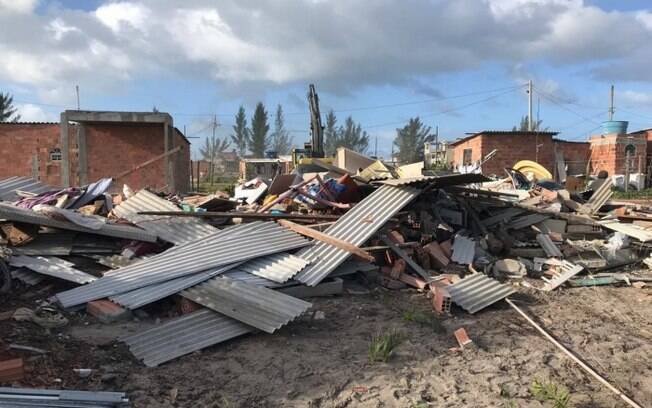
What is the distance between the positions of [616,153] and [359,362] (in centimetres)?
2354

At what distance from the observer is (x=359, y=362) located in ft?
13.0

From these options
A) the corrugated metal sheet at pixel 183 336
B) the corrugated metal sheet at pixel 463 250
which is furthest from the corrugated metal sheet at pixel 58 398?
the corrugated metal sheet at pixel 463 250

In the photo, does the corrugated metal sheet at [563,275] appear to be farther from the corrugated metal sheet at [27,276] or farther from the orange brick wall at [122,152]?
the orange brick wall at [122,152]

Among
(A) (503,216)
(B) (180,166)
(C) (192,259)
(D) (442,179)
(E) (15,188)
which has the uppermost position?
(B) (180,166)

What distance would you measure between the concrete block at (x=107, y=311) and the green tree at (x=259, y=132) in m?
64.7

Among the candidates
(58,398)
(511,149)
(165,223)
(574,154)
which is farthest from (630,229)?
(574,154)

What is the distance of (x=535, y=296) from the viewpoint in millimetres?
6039

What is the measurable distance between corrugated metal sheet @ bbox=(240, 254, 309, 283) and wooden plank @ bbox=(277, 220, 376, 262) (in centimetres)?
48

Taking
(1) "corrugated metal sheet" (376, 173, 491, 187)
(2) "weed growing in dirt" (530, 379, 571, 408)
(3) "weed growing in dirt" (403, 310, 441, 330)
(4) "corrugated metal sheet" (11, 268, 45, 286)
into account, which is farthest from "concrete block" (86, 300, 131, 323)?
(1) "corrugated metal sheet" (376, 173, 491, 187)

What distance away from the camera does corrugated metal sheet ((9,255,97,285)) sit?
5352mm

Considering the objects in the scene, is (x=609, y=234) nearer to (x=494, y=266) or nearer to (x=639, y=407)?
(x=494, y=266)

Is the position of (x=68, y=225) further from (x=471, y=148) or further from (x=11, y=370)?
(x=471, y=148)

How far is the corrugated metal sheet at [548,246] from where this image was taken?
24.2 ft

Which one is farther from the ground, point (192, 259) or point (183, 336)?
point (192, 259)
